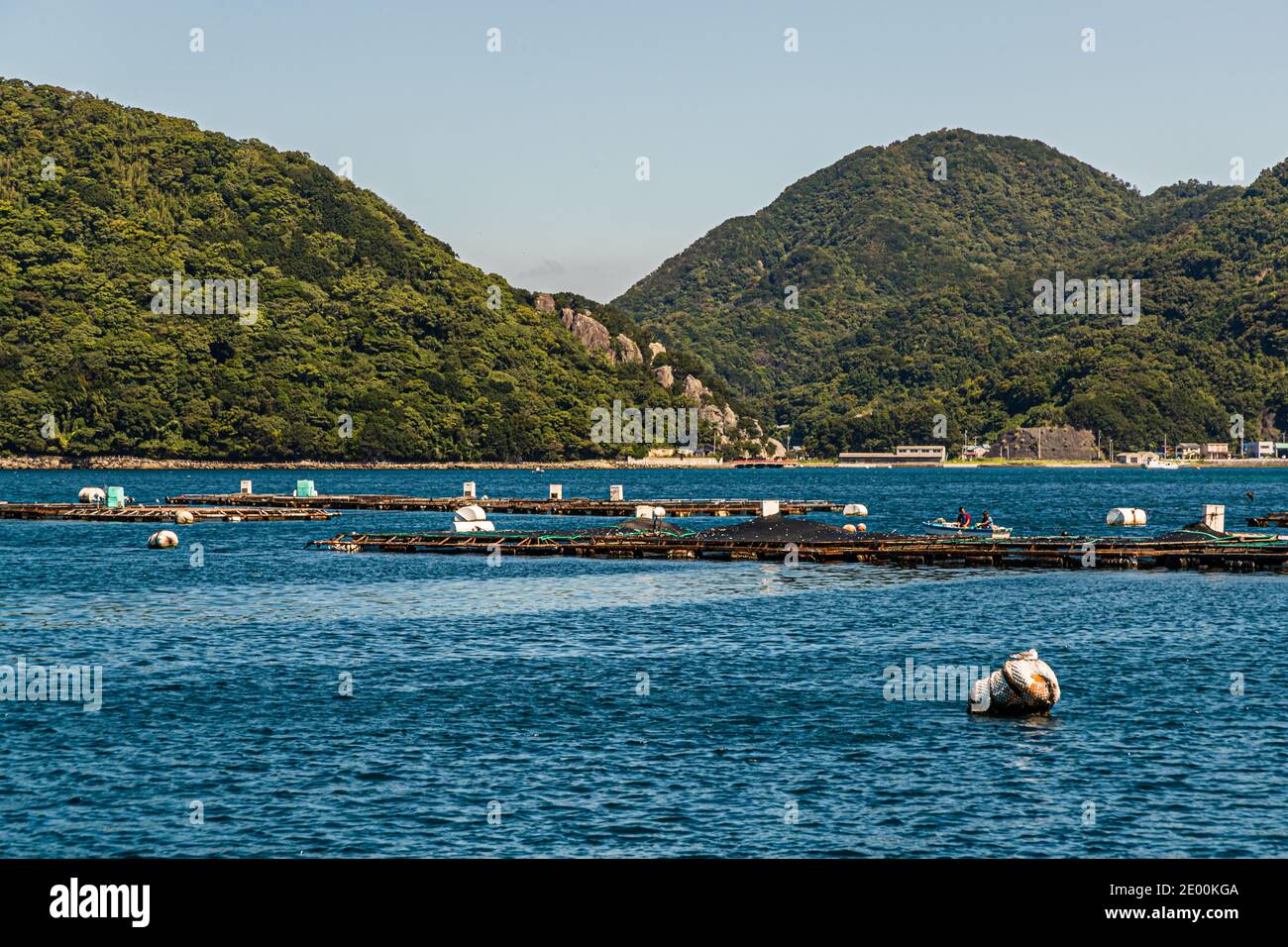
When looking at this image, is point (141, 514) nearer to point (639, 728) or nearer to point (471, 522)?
point (471, 522)

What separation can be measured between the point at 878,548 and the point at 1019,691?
50.4 metres

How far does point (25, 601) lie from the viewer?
210 feet

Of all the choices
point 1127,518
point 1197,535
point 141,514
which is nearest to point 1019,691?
point 1197,535

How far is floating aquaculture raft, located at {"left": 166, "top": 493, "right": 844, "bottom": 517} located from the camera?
130 meters

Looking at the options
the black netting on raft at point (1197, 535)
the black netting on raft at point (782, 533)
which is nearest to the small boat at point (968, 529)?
the black netting on raft at point (1197, 535)

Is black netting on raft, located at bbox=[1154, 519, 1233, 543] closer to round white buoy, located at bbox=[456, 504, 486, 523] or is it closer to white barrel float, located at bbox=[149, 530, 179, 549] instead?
round white buoy, located at bbox=[456, 504, 486, 523]

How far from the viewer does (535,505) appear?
136 meters

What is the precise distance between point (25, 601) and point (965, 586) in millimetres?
45855

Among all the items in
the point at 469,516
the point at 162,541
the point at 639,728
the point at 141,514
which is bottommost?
the point at 639,728

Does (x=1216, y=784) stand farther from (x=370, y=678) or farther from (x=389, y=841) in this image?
(x=370, y=678)

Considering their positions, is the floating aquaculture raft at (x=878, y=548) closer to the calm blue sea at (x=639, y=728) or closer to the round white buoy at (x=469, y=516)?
the round white buoy at (x=469, y=516)

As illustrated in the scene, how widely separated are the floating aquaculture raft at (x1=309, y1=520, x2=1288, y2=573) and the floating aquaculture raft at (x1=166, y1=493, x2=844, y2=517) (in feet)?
94.4

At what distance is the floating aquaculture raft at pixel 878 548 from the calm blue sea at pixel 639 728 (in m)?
9.23
